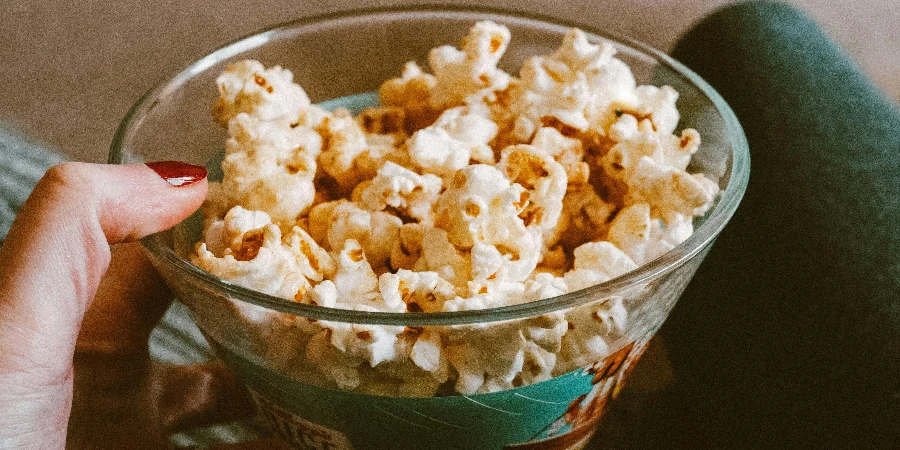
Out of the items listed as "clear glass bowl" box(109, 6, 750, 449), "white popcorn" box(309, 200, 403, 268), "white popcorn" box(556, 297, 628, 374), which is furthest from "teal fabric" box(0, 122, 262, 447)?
"white popcorn" box(556, 297, 628, 374)

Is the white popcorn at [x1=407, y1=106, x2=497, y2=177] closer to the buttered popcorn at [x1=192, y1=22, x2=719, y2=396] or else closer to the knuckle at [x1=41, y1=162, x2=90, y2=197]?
the buttered popcorn at [x1=192, y1=22, x2=719, y2=396]

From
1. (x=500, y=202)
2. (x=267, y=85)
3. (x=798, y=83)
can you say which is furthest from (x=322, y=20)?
(x=798, y=83)

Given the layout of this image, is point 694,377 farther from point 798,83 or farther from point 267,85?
point 267,85

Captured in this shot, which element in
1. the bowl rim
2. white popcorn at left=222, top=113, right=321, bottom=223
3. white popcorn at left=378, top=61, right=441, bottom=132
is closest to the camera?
the bowl rim

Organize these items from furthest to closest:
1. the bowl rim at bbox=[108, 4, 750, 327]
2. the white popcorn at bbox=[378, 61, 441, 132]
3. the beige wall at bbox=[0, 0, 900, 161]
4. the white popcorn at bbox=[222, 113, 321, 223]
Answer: the beige wall at bbox=[0, 0, 900, 161]
the white popcorn at bbox=[378, 61, 441, 132]
the white popcorn at bbox=[222, 113, 321, 223]
the bowl rim at bbox=[108, 4, 750, 327]

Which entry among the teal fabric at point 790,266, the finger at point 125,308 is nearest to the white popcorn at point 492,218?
the teal fabric at point 790,266

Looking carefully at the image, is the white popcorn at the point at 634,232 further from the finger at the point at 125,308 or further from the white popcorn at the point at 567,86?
the finger at the point at 125,308

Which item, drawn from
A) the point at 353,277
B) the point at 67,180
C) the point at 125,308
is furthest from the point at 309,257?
the point at 125,308
